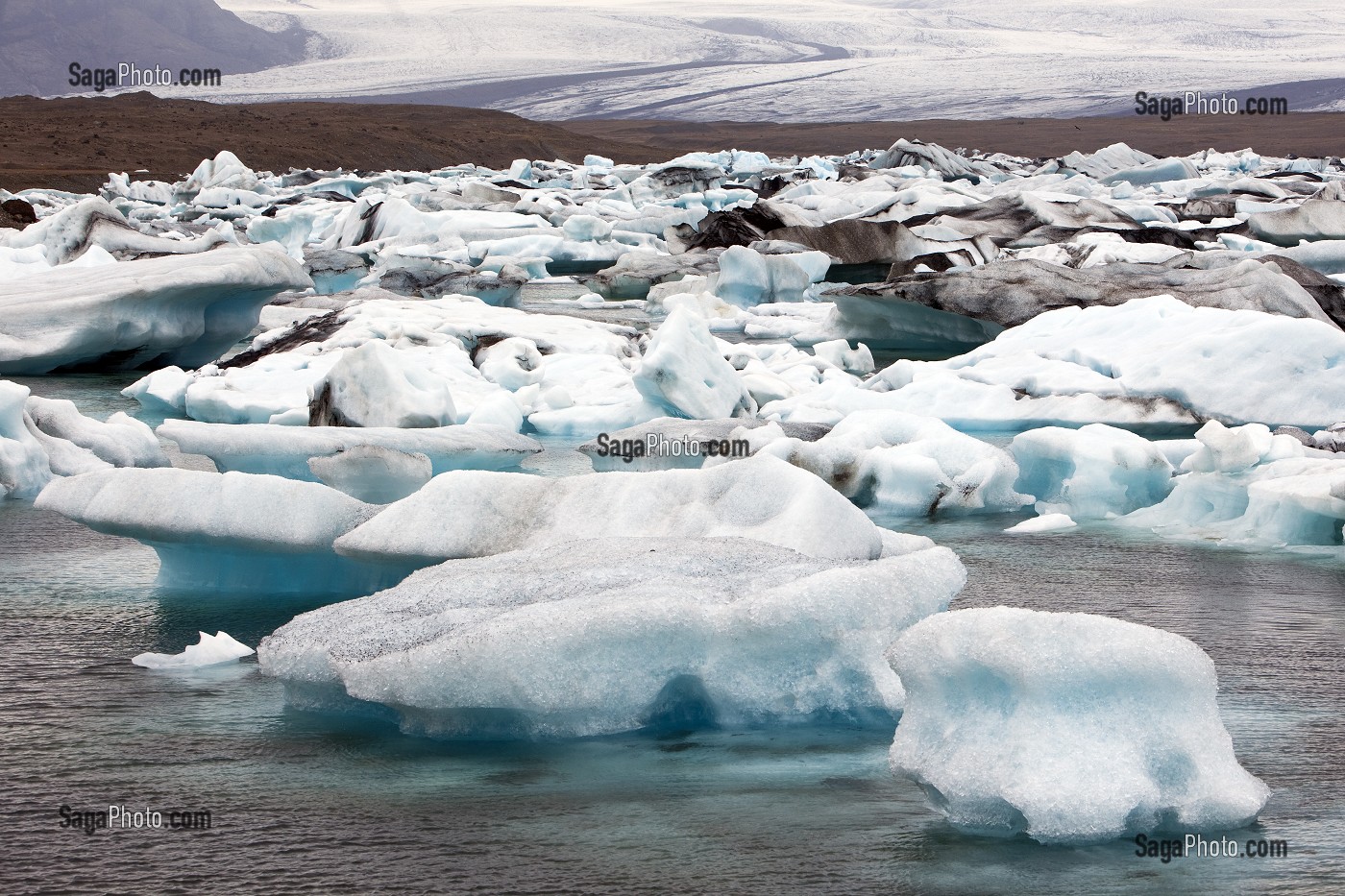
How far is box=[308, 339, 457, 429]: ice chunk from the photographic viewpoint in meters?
7.57

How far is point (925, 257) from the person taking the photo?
1512 cm

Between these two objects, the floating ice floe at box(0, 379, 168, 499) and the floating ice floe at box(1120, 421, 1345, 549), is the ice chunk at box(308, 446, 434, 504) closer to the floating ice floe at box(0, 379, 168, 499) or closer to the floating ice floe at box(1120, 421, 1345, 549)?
the floating ice floe at box(0, 379, 168, 499)

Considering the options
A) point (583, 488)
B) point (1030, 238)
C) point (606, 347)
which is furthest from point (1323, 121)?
point (583, 488)

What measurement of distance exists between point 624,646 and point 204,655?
1.48 metres

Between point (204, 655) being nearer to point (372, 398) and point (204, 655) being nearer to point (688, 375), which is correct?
point (372, 398)

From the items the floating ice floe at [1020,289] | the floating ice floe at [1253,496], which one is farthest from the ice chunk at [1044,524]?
the floating ice floe at [1020,289]

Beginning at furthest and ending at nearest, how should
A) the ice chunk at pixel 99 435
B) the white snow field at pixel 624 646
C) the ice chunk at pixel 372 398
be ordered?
the ice chunk at pixel 372 398
the ice chunk at pixel 99 435
the white snow field at pixel 624 646

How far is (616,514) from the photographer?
463 centimetres

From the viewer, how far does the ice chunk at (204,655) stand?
416 cm

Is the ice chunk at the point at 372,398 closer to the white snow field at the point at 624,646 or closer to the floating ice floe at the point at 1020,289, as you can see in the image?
the white snow field at the point at 624,646

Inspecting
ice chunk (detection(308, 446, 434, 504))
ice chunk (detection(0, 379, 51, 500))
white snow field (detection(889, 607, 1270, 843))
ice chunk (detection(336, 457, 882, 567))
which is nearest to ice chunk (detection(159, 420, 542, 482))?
ice chunk (detection(308, 446, 434, 504))

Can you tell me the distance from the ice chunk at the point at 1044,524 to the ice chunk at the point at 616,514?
1.73m

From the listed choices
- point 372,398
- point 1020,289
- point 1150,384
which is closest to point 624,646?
point 372,398

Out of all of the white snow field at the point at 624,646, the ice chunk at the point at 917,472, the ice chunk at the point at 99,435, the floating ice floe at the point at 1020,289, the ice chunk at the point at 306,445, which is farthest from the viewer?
the floating ice floe at the point at 1020,289
